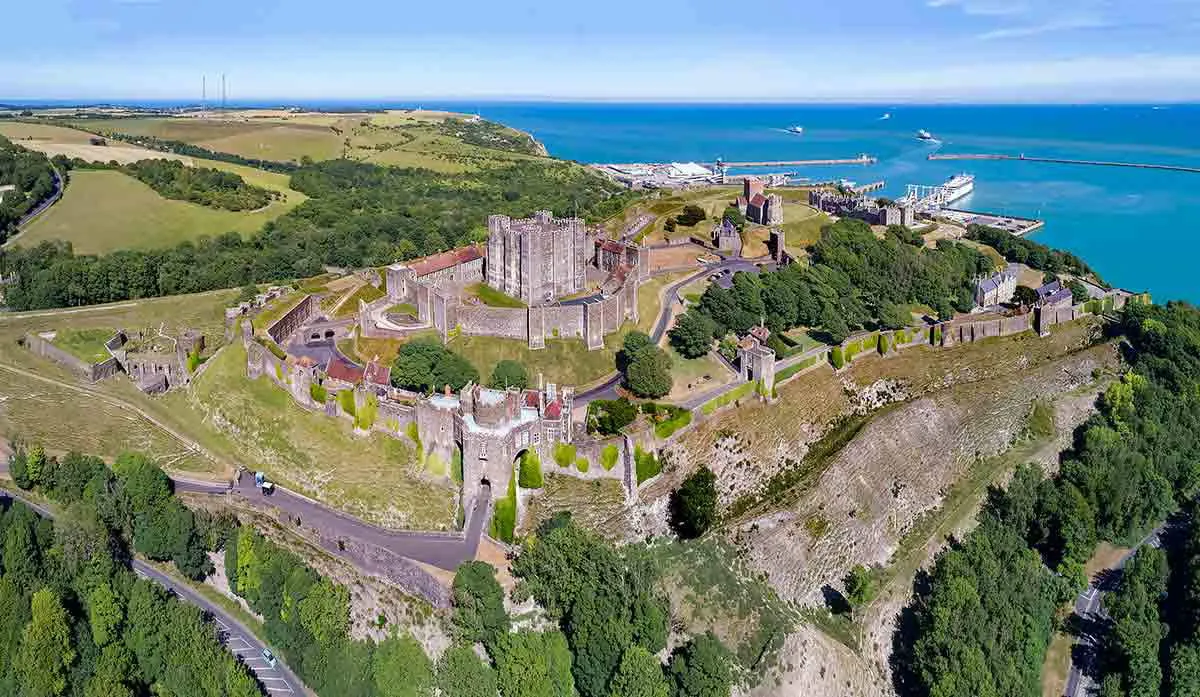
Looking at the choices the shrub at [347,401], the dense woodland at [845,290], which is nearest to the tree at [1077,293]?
the dense woodland at [845,290]

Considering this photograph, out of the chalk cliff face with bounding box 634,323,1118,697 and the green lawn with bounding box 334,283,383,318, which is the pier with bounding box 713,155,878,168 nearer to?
the chalk cliff face with bounding box 634,323,1118,697

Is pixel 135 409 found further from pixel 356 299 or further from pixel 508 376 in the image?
pixel 508 376

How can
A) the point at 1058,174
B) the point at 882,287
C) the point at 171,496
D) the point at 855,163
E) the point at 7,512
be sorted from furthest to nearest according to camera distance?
1. the point at 855,163
2. the point at 1058,174
3. the point at 882,287
4. the point at 171,496
5. the point at 7,512

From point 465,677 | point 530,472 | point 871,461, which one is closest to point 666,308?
point 871,461

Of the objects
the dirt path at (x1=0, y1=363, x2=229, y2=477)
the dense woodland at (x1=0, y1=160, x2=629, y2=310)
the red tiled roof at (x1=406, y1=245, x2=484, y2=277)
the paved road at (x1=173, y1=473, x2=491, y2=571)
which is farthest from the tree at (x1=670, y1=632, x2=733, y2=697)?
the dense woodland at (x1=0, y1=160, x2=629, y2=310)

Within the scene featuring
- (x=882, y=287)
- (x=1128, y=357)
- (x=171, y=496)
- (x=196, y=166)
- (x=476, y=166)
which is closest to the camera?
(x=171, y=496)

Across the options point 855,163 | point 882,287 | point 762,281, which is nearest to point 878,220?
point 882,287

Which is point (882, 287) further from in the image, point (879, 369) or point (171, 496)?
point (171, 496)

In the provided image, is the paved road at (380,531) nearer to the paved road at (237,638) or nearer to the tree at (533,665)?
the paved road at (237,638)
